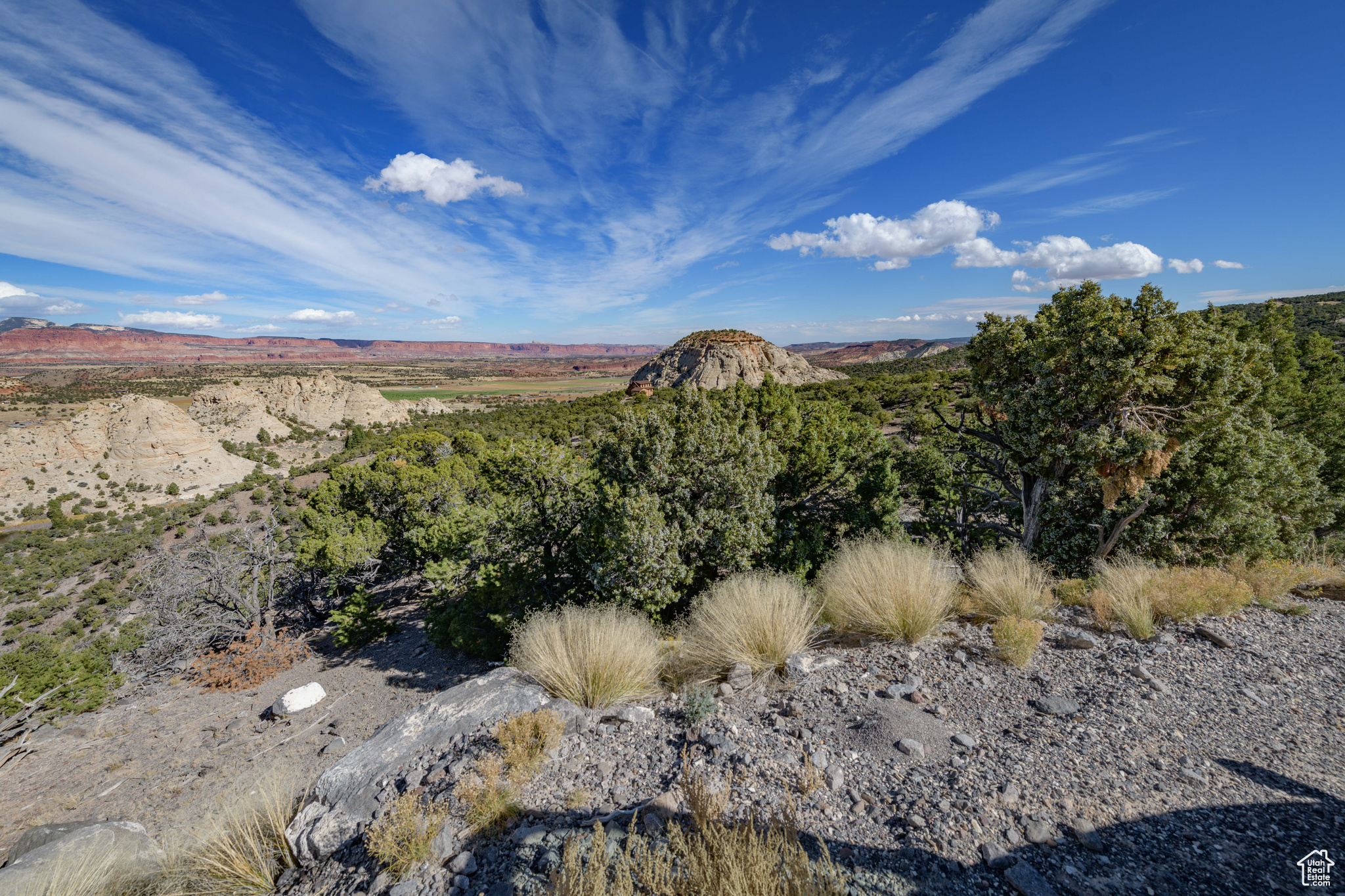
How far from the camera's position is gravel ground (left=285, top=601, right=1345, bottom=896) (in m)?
2.91

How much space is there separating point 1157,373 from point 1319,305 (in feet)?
249

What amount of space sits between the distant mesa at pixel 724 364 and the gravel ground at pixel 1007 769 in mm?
62593

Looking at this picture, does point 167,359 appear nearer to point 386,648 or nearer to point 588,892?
point 386,648

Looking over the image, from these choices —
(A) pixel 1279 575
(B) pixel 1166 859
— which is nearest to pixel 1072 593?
(A) pixel 1279 575

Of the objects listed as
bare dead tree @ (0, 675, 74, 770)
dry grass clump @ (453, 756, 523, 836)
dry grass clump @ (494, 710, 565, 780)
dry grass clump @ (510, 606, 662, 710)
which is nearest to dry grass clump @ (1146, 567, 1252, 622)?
dry grass clump @ (510, 606, 662, 710)

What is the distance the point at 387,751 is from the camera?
4535 millimetres

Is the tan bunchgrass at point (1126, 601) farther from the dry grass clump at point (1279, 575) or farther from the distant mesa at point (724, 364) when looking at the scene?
the distant mesa at point (724, 364)

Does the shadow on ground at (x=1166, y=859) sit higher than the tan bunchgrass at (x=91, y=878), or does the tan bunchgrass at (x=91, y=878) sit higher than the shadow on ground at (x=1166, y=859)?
the shadow on ground at (x=1166, y=859)

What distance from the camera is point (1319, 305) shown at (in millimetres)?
49906

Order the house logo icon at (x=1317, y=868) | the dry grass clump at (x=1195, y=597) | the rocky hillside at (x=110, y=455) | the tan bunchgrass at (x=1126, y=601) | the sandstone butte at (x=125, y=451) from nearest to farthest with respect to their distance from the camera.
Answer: the house logo icon at (x=1317, y=868)
the tan bunchgrass at (x=1126, y=601)
the dry grass clump at (x=1195, y=597)
the rocky hillside at (x=110, y=455)
the sandstone butte at (x=125, y=451)

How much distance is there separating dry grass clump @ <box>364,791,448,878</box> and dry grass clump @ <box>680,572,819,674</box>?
116 inches

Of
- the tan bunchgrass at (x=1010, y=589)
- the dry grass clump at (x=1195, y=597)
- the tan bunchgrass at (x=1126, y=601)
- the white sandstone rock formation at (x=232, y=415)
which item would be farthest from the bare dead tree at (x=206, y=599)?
the white sandstone rock formation at (x=232, y=415)

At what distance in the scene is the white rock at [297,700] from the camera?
28.9 ft

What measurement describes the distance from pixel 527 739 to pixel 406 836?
1.05 metres
